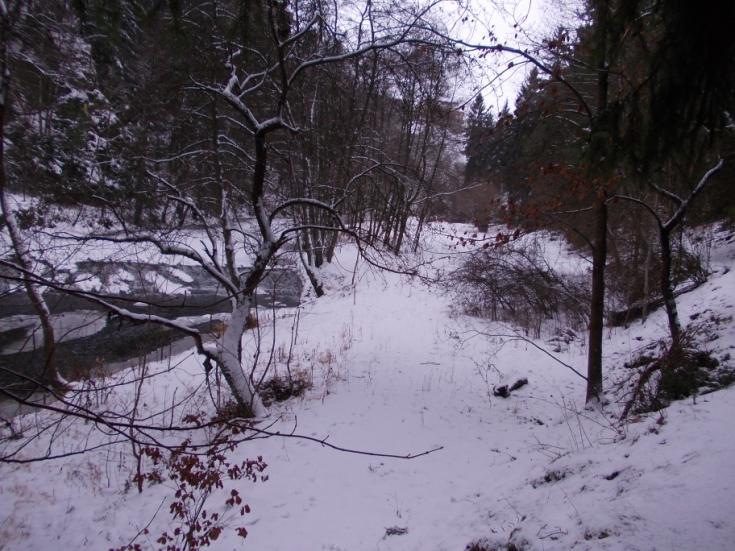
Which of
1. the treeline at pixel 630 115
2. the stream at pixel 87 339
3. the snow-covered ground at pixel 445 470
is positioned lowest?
the stream at pixel 87 339

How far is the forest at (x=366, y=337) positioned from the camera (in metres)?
2.49

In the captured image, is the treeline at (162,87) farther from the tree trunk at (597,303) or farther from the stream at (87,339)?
the tree trunk at (597,303)

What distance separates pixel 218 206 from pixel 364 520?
803cm

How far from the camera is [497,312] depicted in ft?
35.2

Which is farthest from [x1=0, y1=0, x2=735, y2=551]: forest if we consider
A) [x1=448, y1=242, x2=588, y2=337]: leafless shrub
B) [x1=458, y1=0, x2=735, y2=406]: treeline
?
[x1=448, y1=242, x2=588, y2=337]: leafless shrub

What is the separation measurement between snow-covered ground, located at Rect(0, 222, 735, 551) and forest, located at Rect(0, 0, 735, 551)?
29mm

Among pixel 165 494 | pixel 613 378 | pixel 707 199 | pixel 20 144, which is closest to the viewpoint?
pixel 165 494

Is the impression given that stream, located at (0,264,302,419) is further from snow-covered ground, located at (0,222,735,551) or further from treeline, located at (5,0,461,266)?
treeline, located at (5,0,461,266)

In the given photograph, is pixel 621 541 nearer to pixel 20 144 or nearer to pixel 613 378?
pixel 613 378

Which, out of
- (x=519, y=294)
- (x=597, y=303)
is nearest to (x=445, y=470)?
(x=597, y=303)

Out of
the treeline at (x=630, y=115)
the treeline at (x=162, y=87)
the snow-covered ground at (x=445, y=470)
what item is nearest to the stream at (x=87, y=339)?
the snow-covered ground at (x=445, y=470)

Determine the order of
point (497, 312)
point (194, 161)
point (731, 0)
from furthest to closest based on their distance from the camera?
point (497, 312), point (194, 161), point (731, 0)

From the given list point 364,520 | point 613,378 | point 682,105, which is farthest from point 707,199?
point 364,520

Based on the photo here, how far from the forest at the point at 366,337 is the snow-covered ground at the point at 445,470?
29 mm
